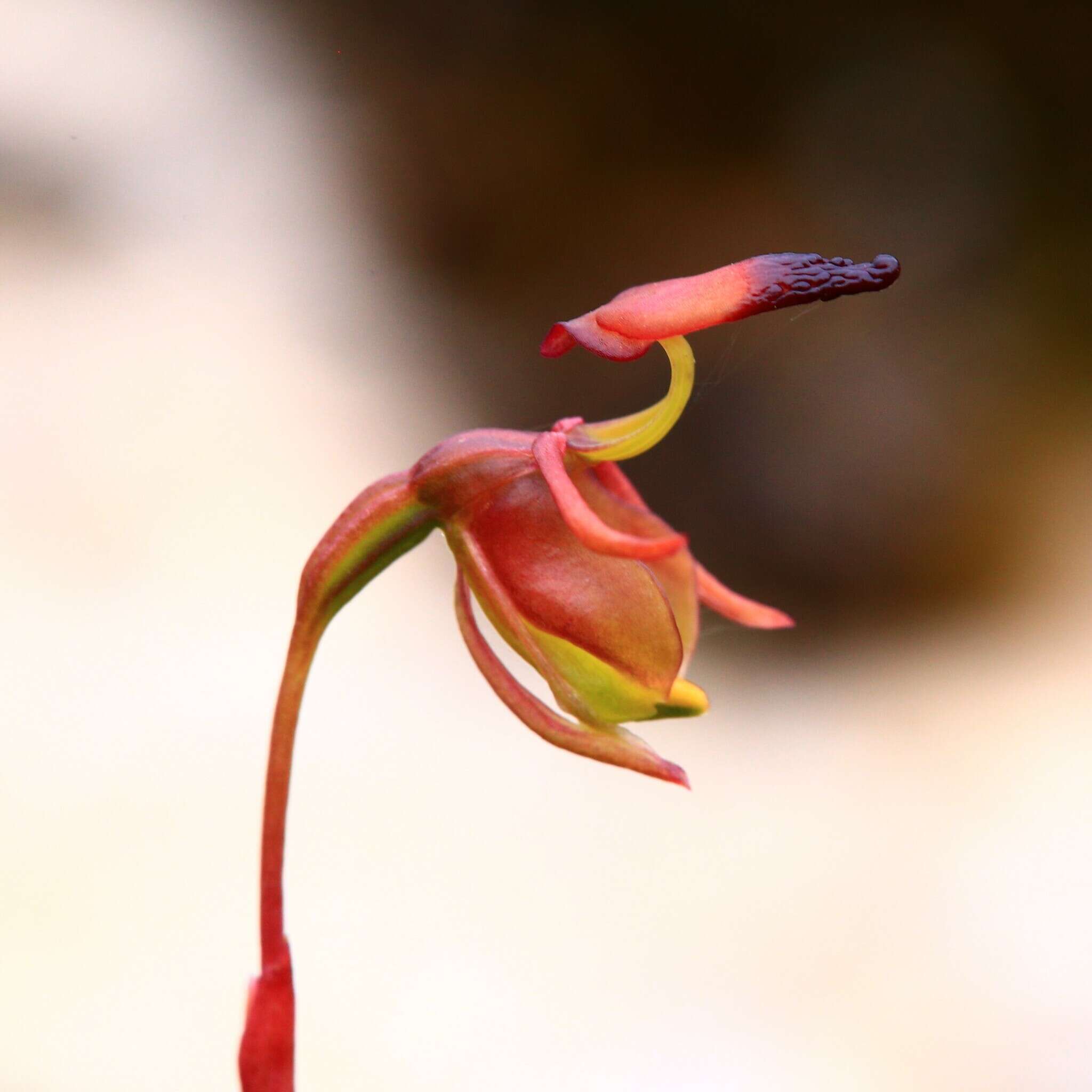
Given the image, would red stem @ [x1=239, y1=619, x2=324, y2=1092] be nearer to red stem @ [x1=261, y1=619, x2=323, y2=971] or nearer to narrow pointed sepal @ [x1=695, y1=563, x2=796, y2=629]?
red stem @ [x1=261, y1=619, x2=323, y2=971]

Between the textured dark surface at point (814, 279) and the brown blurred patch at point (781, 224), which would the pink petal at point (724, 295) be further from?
the brown blurred patch at point (781, 224)

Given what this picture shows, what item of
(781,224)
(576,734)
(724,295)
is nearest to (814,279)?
(724,295)

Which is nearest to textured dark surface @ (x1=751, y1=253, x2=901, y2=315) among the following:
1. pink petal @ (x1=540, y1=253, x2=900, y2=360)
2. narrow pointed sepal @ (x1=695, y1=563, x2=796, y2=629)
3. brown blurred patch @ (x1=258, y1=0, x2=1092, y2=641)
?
pink petal @ (x1=540, y1=253, x2=900, y2=360)

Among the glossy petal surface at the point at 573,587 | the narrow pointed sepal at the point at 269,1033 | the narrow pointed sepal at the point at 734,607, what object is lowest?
the narrow pointed sepal at the point at 269,1033

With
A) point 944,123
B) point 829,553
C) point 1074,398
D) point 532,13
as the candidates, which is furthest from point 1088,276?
point 532,13

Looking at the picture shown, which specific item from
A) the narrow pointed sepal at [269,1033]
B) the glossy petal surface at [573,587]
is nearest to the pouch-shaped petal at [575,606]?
the glossy petal surface at [573,587]

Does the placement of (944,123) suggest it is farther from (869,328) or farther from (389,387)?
(389,387)

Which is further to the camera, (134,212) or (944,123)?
(944,123)
